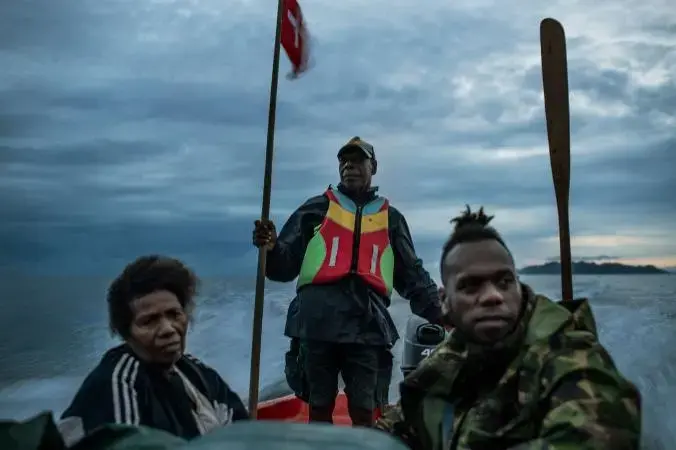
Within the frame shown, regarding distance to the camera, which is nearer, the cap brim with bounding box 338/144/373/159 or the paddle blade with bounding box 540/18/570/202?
the paddle blade with bounding box 540/18/570/202

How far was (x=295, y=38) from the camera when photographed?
153 inches

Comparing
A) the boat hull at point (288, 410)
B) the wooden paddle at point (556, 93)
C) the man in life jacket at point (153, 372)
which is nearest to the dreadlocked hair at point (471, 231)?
the man in life jacket at point (153, 372)

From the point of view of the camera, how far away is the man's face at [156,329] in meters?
1.68

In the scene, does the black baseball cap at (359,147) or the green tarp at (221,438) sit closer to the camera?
the green tarp at (221,438)

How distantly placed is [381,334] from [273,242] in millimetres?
663

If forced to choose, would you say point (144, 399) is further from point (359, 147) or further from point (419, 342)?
point (419, 342)

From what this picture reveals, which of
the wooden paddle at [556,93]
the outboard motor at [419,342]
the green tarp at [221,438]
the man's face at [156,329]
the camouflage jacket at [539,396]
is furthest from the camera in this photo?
the outboard motor at [419,342]

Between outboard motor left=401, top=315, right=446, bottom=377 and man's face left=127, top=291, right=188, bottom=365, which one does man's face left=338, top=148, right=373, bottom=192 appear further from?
man's face left=127, top=291, right=188, bottom=365

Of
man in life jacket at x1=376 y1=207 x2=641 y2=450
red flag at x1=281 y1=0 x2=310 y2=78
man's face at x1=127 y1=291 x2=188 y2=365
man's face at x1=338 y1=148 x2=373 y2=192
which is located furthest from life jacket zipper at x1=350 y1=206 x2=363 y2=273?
man's face at x1=127 y1=291 x2=188 y2=365

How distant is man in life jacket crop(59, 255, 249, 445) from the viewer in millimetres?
1549

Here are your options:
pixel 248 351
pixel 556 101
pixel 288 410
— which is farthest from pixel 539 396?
pixel 248 351

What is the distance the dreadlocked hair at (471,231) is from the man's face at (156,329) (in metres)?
0.67

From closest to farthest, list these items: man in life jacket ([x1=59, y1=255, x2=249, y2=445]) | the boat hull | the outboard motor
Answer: man in life jacket ([x1=59, y1=255, x2=249, y2=445])
the outboard motor
the boat hull

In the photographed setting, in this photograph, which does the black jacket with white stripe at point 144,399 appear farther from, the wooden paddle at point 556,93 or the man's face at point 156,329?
the wooden paddle at point 556,93
